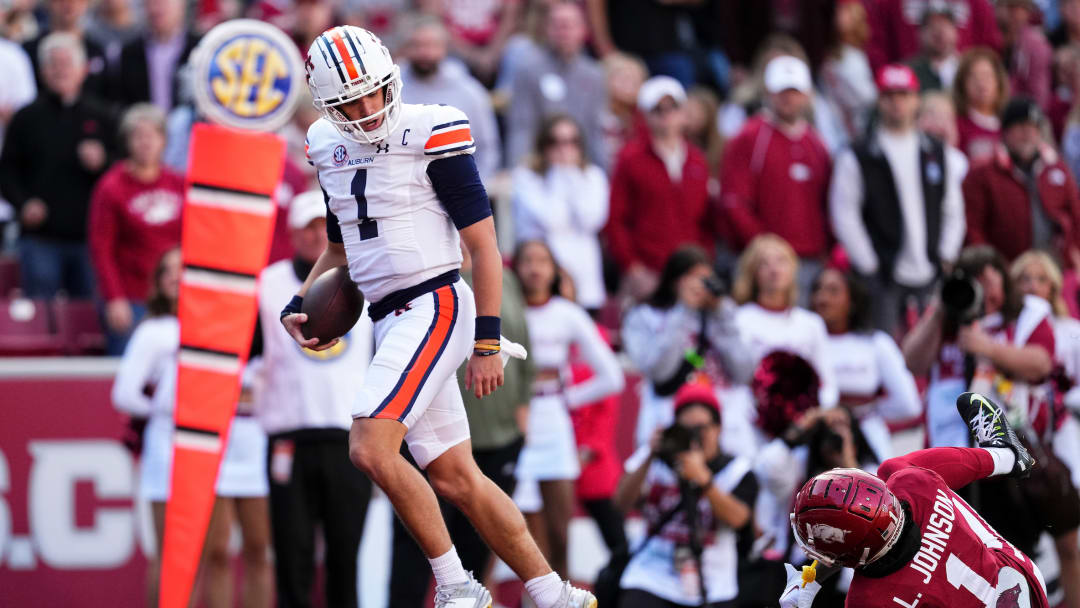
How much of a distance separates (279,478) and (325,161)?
8.61 feet

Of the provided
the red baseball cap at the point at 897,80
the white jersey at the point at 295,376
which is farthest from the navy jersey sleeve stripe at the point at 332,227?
the red baseball cap at the point at 897,80

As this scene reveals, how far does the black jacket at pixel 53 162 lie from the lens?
1076 centimetres

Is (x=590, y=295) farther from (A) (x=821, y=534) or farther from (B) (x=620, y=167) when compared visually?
(A) (x=821, y=534)

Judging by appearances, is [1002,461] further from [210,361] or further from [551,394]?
[551,394]

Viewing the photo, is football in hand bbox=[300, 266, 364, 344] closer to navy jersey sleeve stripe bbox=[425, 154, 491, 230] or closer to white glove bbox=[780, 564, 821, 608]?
navy jersey sleeve stripe bbox=[425, 154, 491, 230]

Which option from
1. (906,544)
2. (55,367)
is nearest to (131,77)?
(55,367)

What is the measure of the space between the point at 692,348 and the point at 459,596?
351 cm

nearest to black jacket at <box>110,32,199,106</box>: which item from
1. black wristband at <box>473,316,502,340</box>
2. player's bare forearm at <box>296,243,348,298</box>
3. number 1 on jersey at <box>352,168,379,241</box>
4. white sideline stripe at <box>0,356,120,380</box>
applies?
white sideline stripe at <box>0,356,120,380</box>

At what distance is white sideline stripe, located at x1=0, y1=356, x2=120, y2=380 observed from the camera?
32.9ft

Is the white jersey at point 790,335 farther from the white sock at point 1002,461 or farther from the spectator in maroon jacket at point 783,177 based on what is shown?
the white sock at point 1002,461

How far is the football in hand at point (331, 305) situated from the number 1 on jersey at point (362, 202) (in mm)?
421

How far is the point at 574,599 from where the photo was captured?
18.8ft

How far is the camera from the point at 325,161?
579cm

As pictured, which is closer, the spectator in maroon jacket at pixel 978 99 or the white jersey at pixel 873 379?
the white jersey at pixel 873 379
